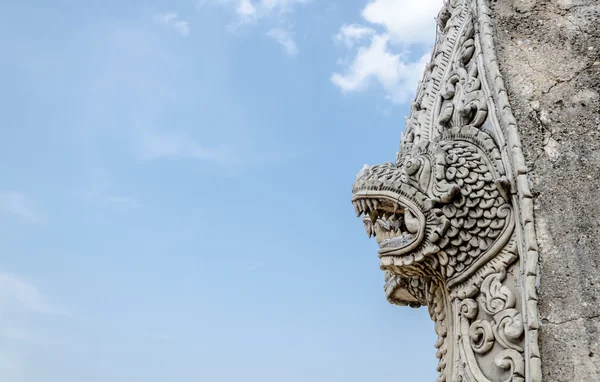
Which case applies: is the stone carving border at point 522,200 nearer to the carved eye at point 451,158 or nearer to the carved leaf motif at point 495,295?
the carved leaf motif at point 495,295

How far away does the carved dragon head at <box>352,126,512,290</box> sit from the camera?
421 cm

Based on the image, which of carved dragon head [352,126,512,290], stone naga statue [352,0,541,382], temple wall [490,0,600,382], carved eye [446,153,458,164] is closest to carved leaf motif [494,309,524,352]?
stone naga statue [352,0,541,382]

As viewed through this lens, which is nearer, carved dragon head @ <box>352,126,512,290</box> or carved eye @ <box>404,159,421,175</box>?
carved dragon head @ <box>352,126,512,290</box>

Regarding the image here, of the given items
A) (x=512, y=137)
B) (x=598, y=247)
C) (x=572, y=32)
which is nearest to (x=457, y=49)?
(x=572, y=32)

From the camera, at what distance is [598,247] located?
12.8 ft

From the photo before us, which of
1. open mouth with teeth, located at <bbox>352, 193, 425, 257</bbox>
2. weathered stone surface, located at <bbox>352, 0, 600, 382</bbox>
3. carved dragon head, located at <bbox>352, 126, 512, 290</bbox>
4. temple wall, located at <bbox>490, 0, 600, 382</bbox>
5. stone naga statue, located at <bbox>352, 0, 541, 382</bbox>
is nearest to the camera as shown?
temple wall, located at <bbox>490, 0, 600, 382</bbox>

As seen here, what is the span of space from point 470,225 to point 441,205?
22cm

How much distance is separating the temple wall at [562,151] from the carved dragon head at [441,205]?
266mm

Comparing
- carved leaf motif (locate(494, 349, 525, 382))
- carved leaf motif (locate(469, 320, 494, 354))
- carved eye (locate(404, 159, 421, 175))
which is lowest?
carved leaf motif (locate(494, 349, 525, 382))

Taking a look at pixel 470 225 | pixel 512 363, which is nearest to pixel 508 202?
pixel 470 225

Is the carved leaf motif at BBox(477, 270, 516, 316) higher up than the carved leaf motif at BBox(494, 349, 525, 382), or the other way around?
the carved leaf motif at BBox(477, 270, 516, 316)

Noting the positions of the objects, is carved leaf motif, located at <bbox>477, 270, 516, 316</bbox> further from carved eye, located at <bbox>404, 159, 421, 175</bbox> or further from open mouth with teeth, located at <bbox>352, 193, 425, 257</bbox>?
carved eye, located at <bbox>404, 159, 421, 175</bbox>

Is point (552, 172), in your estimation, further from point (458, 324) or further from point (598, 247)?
point (458, 324)

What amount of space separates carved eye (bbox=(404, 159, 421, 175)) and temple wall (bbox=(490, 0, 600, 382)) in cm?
67
